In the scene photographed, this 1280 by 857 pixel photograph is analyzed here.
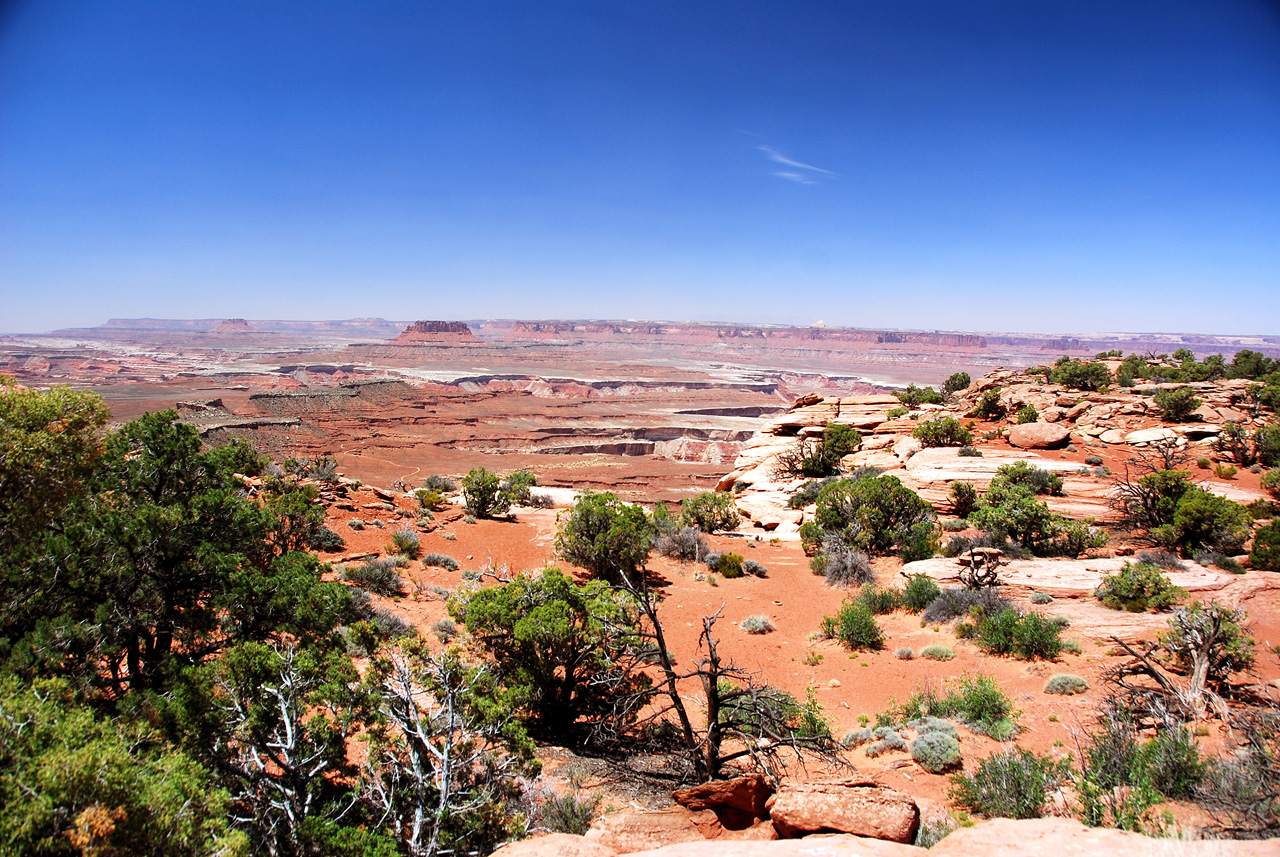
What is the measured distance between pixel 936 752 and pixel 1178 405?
24403 mm

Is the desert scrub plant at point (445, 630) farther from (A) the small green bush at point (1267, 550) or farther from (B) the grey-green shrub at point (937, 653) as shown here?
(A) the small green bush at point (1267, 550)

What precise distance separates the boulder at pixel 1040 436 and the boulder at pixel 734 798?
21.8m

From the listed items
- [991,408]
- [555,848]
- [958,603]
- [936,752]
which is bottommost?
[958,603]

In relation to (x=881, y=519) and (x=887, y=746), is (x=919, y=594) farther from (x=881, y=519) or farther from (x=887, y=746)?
(x=887, y=746)

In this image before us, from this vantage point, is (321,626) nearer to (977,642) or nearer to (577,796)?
(577,796)

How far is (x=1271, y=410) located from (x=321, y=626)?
110 feet

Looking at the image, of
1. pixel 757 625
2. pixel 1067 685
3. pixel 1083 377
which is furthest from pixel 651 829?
pixel 1083 377

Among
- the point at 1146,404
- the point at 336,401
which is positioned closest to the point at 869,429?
the point at 1146,404

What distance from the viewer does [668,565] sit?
682 inches

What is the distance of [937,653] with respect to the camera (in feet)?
33.8

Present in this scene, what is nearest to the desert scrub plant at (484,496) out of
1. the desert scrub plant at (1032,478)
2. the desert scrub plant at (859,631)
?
the desert scrub plant at (859,631)

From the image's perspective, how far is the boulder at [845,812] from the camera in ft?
15.3

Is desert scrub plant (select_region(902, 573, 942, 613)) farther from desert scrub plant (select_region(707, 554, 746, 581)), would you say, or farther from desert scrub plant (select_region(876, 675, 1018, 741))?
desert scrub plant (select_region(707, 554, 746, 581))

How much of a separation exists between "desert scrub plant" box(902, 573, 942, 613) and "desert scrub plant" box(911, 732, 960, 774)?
5406 millimetres
